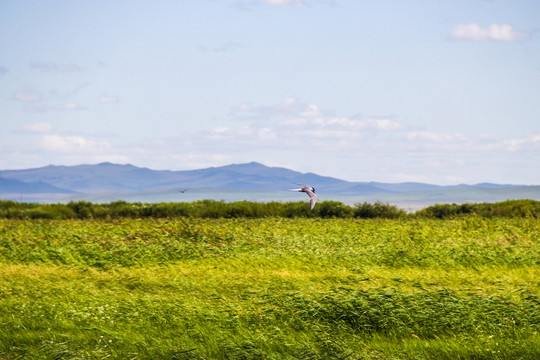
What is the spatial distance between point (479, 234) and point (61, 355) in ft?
73.1

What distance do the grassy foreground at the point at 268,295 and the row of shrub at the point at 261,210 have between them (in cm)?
1134

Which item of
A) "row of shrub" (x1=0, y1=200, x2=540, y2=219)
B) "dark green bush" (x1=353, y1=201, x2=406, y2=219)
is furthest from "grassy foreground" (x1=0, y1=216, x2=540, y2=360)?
"dark green bush" (x1=353, y1=201, x2=406, y2=219)

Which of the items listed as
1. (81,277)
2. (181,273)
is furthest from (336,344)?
(81,277)

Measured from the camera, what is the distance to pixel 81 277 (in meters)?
18.6

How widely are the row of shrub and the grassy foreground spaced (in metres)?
11.3

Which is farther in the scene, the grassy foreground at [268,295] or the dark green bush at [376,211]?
the dark green bush at [376,211]

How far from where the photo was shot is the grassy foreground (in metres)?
10.9

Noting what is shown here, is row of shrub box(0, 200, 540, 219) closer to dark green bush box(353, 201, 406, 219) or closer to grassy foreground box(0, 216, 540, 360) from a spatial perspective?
dark green bush box(353, 201, 406, 219)

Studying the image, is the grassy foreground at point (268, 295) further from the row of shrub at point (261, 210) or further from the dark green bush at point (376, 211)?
the dark green bush at point (376, 211)

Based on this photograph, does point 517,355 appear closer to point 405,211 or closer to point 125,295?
point 125,295

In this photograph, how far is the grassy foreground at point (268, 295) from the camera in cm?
1092

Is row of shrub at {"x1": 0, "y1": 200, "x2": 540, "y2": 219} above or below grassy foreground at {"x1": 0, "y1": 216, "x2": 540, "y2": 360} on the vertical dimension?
above

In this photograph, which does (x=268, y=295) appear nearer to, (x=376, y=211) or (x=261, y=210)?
(x=261, y=210)

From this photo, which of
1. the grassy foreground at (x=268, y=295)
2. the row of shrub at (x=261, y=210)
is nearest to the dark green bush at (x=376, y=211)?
the row of shrub at (x=261, y=210)
